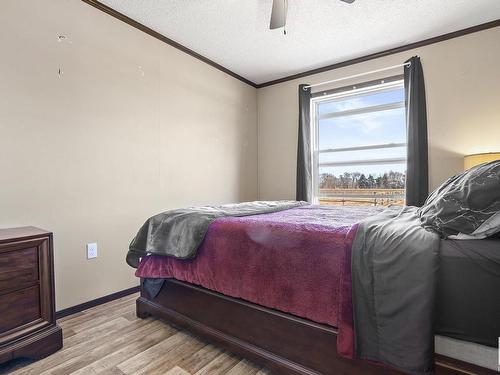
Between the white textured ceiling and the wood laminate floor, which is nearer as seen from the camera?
the wood laminate floor

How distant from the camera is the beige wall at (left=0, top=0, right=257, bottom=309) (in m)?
1.94

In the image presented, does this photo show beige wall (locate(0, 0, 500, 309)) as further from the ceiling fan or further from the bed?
the ceiling fan

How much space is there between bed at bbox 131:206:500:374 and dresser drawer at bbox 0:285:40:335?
2.30 ft

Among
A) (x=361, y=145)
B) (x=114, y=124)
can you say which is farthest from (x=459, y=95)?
(x=114, y=124)

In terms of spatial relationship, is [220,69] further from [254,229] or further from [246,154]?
[254,229]

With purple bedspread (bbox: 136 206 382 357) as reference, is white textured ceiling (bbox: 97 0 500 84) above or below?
above

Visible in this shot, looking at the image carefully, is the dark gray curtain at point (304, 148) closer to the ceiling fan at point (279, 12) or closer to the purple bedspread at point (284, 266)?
the ceiling fan at point (279, 12)

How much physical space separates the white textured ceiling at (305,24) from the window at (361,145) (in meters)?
0.58

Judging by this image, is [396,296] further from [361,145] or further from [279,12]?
[361,145]

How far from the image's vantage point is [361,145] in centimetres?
367

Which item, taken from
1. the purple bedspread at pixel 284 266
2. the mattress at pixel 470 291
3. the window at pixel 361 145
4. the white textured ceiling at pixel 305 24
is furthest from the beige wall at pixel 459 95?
the mattress at pixel 470 291

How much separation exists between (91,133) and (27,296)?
1.34m

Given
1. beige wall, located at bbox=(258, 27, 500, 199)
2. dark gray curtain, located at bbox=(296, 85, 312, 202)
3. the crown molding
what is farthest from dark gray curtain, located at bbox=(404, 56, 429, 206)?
dark gray curtain, located at bbox=(296, 85, 312, 202)

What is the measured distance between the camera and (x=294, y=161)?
4055mm
